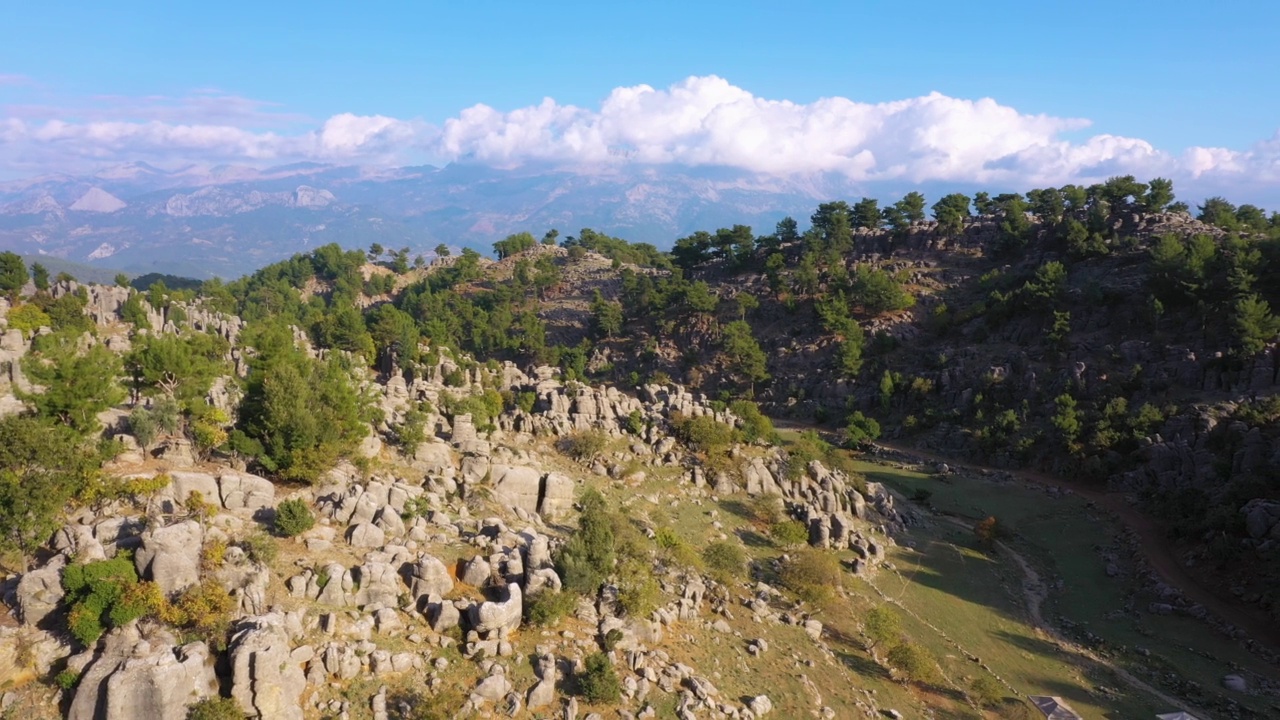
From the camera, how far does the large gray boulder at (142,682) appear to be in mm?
15734

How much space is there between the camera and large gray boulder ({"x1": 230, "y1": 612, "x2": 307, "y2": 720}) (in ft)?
54.6

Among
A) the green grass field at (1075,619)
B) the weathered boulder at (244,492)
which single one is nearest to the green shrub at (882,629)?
the green grass field at (1075,619)

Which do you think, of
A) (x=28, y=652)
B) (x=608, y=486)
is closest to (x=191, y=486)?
(x=28, y=652)

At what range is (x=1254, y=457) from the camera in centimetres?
4250

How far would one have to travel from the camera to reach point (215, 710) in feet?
52.1

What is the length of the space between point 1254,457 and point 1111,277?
35490 mm

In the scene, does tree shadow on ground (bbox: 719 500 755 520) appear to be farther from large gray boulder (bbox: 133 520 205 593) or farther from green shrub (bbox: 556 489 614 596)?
large gray boulder (bbox: 133 520 205 593)

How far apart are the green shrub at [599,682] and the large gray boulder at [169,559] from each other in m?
12.0

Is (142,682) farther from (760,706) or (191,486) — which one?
(760,706)

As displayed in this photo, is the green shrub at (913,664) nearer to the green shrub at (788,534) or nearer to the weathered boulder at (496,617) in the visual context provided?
the green shrub at (788,534)

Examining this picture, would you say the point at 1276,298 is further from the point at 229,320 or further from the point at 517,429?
the point at 229,320

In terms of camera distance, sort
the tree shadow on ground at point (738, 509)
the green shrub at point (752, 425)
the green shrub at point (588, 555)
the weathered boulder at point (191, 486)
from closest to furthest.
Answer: the weathered boulder at point (191, 486) < the green shrub at point (588, 555) < the tree shadow on ground at point (738, 509) < the green shrub at point (752, 425)

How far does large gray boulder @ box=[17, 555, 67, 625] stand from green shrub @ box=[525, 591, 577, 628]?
1326 centimetres

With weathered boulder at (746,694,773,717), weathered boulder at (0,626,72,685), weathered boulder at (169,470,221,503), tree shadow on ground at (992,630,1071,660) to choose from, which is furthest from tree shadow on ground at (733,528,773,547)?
weathered boulder at (0,626,72,685)
